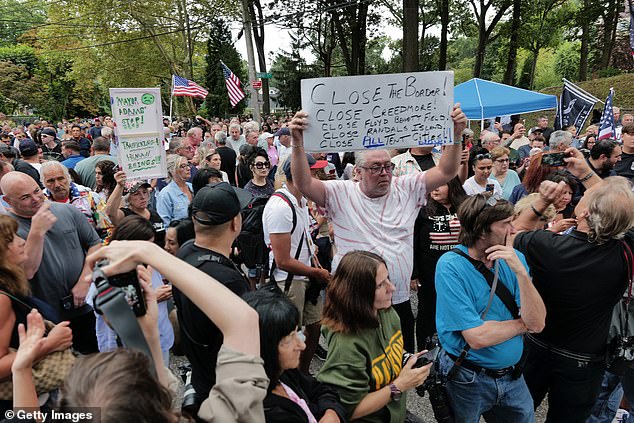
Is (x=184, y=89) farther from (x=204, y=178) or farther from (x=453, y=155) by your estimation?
(x=453, y=155)

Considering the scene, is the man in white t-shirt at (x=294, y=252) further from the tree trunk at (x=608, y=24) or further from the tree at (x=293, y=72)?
the tree at (x=293, y=72)

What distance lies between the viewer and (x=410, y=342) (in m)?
3.77

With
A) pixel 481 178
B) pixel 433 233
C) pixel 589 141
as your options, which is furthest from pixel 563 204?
pixel 589 141

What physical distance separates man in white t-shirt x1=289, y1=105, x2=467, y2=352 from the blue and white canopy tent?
8.33m

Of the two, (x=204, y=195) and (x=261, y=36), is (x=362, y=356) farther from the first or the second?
(x=261, y=36)

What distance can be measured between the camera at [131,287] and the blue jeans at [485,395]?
1.76m

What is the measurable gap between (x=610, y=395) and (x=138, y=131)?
4609 millimetres

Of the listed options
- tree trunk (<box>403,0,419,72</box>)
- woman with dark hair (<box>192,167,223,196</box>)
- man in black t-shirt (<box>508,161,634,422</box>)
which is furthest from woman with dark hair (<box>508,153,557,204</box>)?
tree trunk (<box>403,0,419,72</box>)

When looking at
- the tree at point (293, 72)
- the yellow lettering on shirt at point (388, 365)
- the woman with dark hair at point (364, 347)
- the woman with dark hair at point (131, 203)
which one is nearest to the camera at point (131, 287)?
the woman with dark hair at point (364, 347)

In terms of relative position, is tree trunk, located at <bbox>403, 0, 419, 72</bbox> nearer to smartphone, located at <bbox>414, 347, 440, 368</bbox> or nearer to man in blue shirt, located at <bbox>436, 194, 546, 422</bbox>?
man in blue shirt, located at <bbox>436, 194, 546, 422</bbox>

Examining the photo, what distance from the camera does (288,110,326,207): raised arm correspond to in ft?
9.62

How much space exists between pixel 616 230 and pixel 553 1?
96.8ft

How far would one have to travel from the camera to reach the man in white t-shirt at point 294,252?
3.43 metres

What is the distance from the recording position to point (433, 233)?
3914 millimetres
